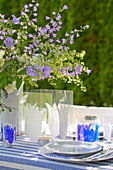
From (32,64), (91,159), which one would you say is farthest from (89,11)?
(91,159)

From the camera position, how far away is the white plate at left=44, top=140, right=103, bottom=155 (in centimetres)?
129

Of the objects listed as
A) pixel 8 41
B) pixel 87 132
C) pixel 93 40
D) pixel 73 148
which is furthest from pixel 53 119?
pixel 93 40

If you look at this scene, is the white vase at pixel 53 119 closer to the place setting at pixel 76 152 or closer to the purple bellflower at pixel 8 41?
the place setting at pixel 76 152

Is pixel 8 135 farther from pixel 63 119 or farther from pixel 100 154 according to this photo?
pixel 100 154

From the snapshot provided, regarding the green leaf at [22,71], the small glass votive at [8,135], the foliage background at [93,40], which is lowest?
the small glass votive at [8,135]

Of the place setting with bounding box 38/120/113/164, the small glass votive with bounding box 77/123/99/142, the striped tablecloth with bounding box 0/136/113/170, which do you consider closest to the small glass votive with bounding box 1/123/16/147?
the striped tablecloth with bounding box 0/136/113/170

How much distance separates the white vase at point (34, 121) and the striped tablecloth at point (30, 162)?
0.54 ft

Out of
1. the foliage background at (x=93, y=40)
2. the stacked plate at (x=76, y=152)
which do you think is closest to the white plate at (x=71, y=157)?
the stacked plate at (x=76, y=152)

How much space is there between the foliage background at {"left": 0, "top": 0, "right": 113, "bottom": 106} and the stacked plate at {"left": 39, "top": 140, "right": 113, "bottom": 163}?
2.63 m

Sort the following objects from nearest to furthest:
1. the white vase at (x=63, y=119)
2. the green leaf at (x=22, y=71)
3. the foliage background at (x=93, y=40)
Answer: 1. the green leaf at (x=22, y=71)
2. the white vase at (x=63, y=119)
3. the foliage background at (x=93, y=40)

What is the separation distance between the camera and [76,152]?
1.29m

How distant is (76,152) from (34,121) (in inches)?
16.3

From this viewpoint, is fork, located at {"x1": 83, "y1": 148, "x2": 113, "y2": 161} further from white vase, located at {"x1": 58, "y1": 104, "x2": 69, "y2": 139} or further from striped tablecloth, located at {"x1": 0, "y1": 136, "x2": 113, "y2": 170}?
white vase, located at {"x1": 58, "y1": 104, "x2": 69, "y2": 139}

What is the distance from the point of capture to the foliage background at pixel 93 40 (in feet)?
13.2
